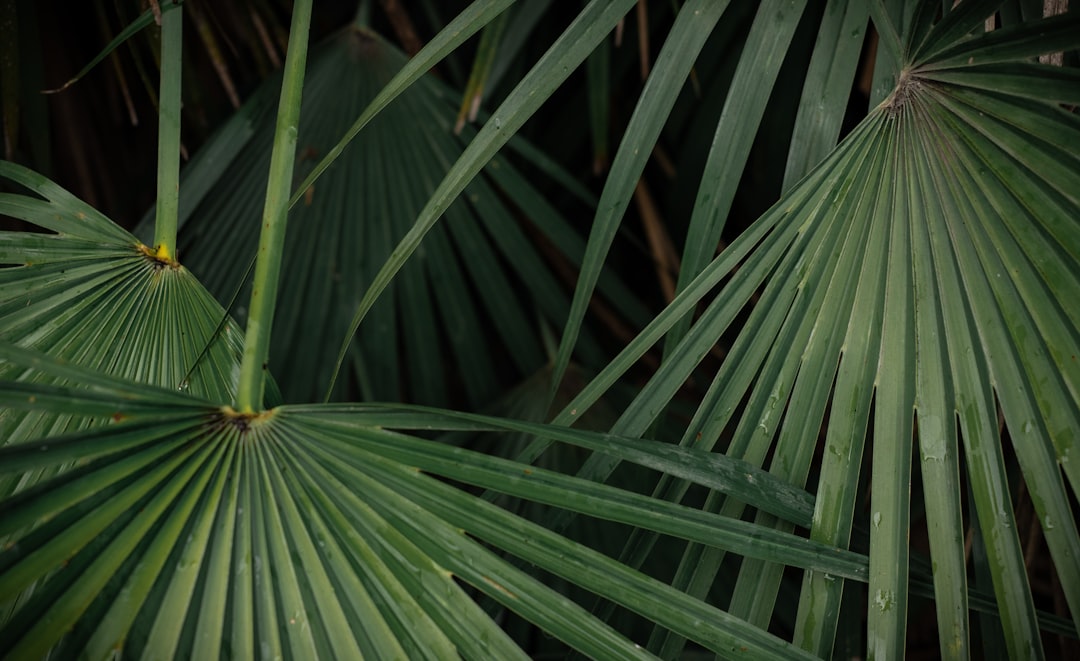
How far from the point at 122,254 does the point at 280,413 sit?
24 cm

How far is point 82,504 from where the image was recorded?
1.41 ft

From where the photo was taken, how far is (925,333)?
1.82 ft

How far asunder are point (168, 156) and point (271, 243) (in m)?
0.19

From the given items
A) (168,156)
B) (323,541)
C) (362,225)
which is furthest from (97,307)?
(362,225)

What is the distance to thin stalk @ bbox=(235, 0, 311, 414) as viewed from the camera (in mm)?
483

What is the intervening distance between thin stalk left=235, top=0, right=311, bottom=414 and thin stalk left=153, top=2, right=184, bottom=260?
13 centimetres

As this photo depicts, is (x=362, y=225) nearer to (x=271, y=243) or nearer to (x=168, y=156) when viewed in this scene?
(x=168, y=156)

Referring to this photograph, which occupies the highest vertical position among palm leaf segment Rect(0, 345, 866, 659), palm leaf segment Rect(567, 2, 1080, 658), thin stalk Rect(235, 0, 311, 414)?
palm leaf segment Rect(567, 2, 1080, 658)

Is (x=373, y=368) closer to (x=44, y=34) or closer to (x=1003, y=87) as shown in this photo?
(x=44, y=34)

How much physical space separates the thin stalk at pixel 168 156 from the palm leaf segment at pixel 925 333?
0.36 m

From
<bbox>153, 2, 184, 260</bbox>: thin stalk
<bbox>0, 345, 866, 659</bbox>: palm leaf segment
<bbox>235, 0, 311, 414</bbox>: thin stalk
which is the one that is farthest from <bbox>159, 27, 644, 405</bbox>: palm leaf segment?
<bbox>0, 345, 866, 659</bbox>: palm leaf segment

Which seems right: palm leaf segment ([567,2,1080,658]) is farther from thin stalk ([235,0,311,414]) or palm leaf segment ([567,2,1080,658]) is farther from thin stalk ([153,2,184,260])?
thin stalk ([153,2,184,260])

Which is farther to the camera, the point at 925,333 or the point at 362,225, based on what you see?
the point at 362,225

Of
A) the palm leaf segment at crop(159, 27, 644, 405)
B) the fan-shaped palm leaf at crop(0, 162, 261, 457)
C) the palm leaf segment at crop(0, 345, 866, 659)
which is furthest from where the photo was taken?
the palm leaf segment at crop(159, 27, 644, 405)
